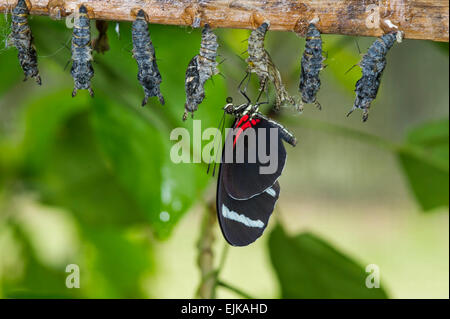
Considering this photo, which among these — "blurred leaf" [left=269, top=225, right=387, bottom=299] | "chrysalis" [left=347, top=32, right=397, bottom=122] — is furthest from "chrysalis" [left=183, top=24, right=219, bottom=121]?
"blurred leaf" [left=269, top=225, right=387, bottom=299]

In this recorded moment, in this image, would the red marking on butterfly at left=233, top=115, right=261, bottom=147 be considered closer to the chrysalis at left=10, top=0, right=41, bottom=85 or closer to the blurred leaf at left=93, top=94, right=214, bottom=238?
the blurred leaf at left=93, top=94, right=214, bottom=238

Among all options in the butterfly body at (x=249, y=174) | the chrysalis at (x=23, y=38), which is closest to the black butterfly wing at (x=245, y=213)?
the butterfly body at (x=249, y=174)

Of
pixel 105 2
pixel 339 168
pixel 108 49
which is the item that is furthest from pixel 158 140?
pixel 339 168

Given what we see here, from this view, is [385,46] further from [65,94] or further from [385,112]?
[385,112]

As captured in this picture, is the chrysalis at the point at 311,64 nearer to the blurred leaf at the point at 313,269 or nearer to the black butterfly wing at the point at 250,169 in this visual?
the black butterfly wing at the point at 250,169

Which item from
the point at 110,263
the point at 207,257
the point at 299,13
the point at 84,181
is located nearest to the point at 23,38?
the point at 299,13
